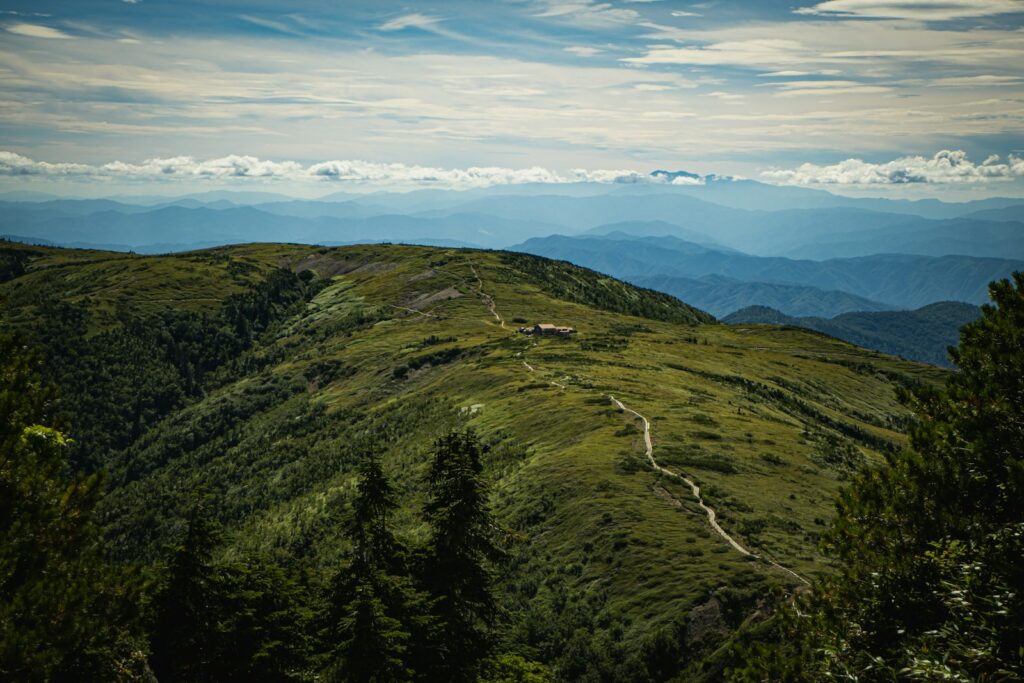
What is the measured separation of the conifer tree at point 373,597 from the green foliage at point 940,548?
11.8 meters

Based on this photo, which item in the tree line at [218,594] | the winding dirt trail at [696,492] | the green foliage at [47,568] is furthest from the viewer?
the winding dirt trail at [696,492]

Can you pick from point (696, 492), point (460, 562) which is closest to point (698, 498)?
point (696, 492)

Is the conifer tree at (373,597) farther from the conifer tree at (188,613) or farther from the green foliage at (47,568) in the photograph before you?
the green foliage at (47,568)

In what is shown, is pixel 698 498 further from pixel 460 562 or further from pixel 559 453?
pixel 460 562

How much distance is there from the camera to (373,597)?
A: 25.0m

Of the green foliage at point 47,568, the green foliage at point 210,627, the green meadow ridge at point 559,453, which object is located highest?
the green foliage at point 47,568

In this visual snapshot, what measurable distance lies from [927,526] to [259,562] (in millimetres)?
29990

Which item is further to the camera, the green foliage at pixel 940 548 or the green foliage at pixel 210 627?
the green foliage at pixel 210 627

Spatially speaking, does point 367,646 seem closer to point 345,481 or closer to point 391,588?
point 391,588

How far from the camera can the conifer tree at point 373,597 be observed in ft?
77.8

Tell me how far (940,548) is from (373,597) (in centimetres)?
1804

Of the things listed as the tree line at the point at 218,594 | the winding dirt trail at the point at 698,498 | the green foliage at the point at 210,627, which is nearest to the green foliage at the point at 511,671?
the tree line at the point at 218,594

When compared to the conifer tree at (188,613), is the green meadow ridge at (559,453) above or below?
below

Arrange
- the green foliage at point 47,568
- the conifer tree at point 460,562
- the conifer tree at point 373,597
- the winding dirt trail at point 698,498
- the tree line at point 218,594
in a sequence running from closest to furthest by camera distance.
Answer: the green foliage at point 47,568 < the tree line at point 218,594 < the conifer tree at point 373,597 < the conifer tree at point 460,562 < the winding dirt trail at point 698,498
